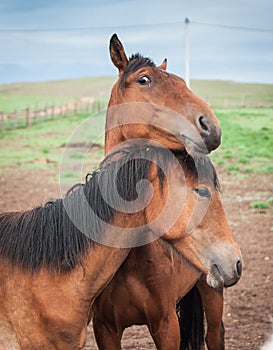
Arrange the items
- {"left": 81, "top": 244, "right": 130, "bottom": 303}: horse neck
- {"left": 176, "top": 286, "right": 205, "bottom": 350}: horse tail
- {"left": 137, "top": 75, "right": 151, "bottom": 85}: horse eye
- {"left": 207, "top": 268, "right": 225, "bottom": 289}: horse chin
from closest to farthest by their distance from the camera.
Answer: {"left": 207, "top": 268, "right": 225, "bottom": 289}: horse chin → {"left": 81, "top": 244, "right": 130, "bottom": 303}: horse neck → {"left": 137, "top": 75, "right": 151, "bottom": 85}: horse eye → {"left": 176, "top": 286, "right": 205, "bottom": 350}: horse tail

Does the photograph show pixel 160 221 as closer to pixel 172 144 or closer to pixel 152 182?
pixel 152 182

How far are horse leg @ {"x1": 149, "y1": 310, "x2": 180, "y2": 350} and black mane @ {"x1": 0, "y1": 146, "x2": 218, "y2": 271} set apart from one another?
1075mm

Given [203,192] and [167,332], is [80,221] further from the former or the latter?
[167,332]

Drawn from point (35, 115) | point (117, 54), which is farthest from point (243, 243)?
point (35, 115)

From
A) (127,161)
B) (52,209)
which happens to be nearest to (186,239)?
(127,161)

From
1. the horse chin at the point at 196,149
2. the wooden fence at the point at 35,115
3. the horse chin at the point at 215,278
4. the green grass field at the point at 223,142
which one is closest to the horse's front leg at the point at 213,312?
the horse chin at the point at 215,278

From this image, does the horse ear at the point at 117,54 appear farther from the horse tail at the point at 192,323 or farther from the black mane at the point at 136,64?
the horse tail at the point at 192,323

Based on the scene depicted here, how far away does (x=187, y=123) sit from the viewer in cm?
386

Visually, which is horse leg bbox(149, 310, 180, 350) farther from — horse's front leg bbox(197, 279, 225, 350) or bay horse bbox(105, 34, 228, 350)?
bay horse bbox(105, 34, 228, 350)

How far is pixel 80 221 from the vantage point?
11.9 ft

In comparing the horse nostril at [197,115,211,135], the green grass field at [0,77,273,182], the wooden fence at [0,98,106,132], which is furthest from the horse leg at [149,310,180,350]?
the wooden fence at [0,98,106,132]

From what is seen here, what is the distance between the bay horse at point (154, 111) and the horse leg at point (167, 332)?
1.28 metres

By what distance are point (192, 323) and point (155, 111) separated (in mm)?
2165

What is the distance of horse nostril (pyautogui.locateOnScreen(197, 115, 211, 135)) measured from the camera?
379cm
